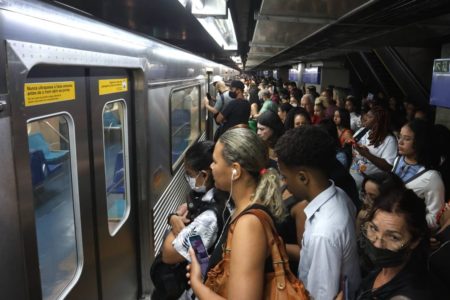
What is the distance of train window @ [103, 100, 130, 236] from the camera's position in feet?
8.42

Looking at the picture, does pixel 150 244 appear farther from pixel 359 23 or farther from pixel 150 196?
pixel 359 23

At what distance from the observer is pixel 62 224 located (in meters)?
1.97

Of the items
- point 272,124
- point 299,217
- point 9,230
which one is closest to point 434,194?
point 299,217

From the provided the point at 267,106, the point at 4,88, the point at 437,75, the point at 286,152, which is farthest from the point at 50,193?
the point at 267,106

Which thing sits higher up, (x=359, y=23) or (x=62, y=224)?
(x=359, y=23)

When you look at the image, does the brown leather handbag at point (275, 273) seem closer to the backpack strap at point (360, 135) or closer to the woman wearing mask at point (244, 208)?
the woman wearing mask at point (244, 208)

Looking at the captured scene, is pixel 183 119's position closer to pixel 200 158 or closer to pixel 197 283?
pixel 200 158

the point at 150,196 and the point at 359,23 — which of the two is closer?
the point at 150,196

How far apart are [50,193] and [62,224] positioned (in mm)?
210

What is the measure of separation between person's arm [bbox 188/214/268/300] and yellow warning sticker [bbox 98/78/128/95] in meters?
1.28

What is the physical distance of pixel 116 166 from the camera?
2.73 meters

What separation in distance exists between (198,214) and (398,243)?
0.86 meters

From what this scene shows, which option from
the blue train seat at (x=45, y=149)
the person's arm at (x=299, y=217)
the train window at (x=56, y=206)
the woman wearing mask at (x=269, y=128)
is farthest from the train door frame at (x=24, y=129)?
the woman wearing mask at (x=269, y=128)

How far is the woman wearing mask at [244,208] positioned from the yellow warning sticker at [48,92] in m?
0.74
